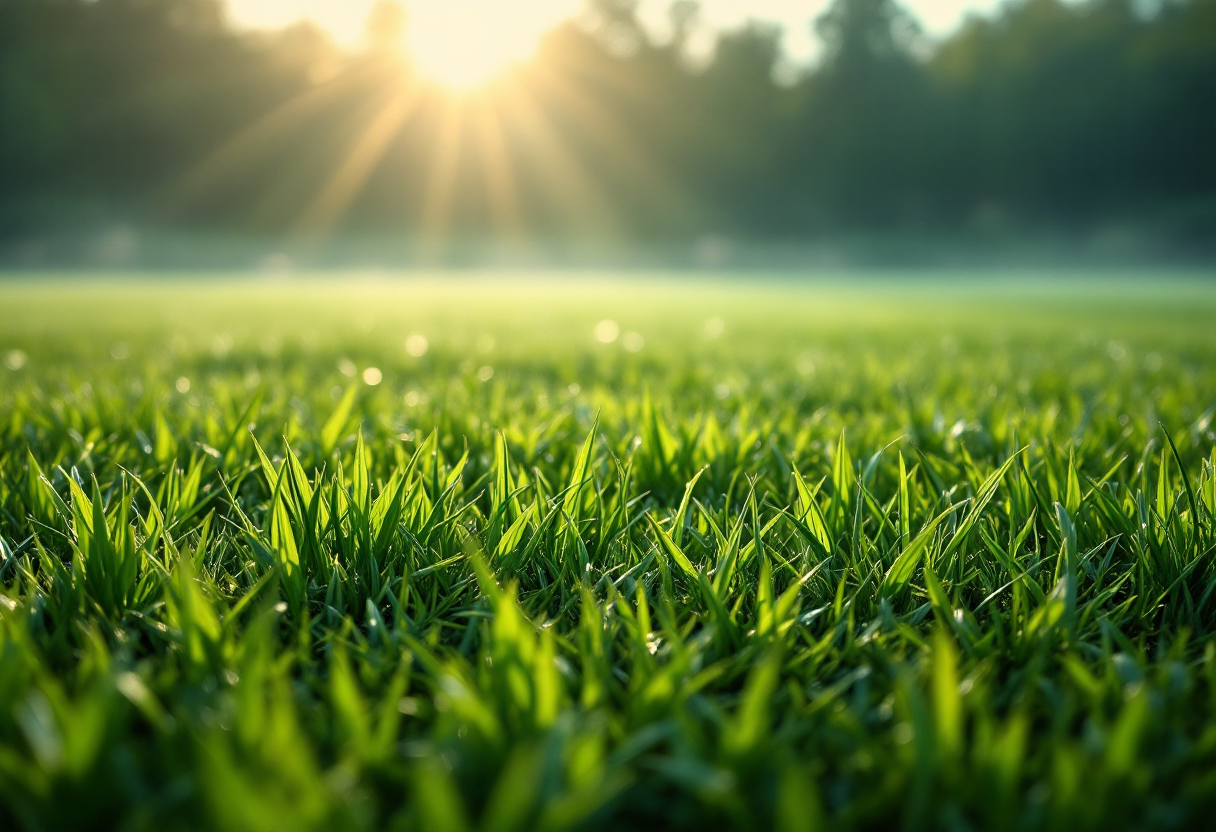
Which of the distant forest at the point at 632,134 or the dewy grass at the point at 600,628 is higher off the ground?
the distant forest at the point at 632,134

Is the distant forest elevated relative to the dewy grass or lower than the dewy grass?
elevated

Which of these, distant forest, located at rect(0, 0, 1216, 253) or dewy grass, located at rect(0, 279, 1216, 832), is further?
distant forest, located at rect(0, 0, 1216, 253)

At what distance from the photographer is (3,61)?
37.5m

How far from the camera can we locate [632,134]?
4475 centimetres

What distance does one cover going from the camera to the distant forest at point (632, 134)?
3869 centimetres

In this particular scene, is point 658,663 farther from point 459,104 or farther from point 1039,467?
point 459,104

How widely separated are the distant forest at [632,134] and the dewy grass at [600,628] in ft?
135

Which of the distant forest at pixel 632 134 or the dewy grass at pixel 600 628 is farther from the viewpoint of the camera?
the distant forest at pixel 632 134

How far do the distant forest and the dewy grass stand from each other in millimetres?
41272

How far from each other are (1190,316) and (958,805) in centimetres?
1030

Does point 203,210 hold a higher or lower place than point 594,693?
higher

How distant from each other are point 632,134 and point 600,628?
154ft

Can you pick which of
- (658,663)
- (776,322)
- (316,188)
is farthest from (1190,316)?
(316,188)

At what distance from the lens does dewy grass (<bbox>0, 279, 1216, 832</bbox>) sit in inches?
21.4
